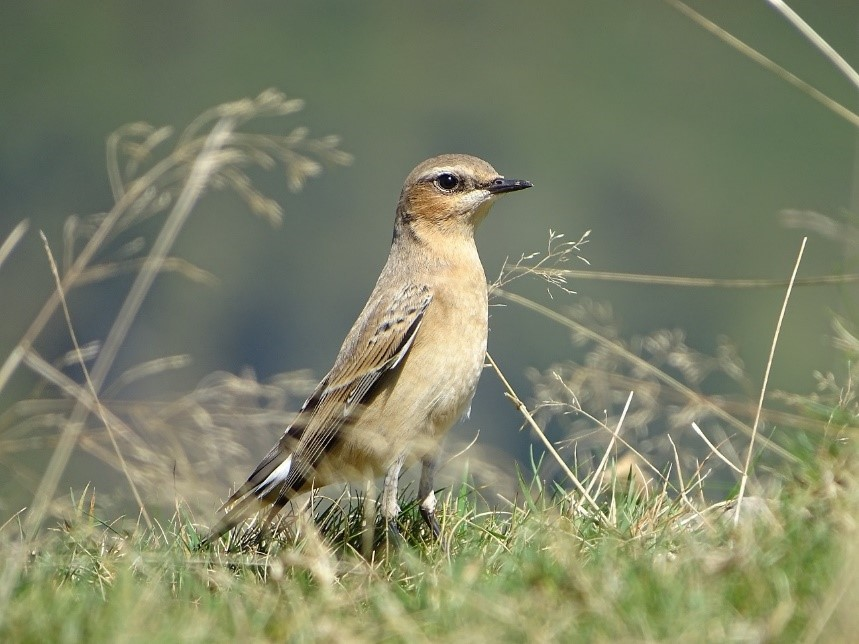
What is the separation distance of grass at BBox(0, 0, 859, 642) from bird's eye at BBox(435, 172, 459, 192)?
926 millimetres

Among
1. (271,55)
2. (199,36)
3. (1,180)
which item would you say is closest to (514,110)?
(271,55)

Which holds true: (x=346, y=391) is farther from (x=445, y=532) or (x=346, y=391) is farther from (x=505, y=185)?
(x=505, y=185)

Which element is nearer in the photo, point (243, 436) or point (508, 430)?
point (243, 436)

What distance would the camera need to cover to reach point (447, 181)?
21.2ft

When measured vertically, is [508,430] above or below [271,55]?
below

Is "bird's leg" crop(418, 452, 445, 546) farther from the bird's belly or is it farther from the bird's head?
the bird's head

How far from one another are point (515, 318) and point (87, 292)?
6116 mm

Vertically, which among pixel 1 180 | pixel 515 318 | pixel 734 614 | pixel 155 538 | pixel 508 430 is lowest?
pixel 508 430

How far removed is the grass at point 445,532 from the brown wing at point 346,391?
0.20m

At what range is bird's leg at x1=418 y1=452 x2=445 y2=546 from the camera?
5.30 meters

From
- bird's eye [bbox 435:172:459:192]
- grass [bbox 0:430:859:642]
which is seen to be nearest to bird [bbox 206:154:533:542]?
bird's eye [bbox 435:172:459:192]

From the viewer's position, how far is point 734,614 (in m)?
3.50

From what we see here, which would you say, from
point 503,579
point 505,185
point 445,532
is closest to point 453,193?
point 505,185

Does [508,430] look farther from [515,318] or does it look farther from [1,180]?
[1,180]
